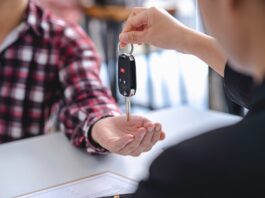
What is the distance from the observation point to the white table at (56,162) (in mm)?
1019

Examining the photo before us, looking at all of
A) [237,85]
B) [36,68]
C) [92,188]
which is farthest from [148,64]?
[237,85]

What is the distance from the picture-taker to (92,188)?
970 millimetres

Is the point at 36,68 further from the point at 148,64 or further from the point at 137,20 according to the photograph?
the point at 148,64

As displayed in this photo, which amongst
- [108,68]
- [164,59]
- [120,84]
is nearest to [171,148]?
[120,84]

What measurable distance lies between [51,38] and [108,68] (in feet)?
6.72

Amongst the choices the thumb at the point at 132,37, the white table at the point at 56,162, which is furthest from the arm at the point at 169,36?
the white table at the point at 56,162

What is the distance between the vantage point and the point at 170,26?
41.9 inches

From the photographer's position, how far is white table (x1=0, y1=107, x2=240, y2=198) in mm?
1019

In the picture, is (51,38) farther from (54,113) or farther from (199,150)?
(199,150)

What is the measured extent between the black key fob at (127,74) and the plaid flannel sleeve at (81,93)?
15 cm

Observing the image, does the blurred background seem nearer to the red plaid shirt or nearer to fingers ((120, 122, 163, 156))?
the red plaid shirt

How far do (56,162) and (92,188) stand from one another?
0.56ft

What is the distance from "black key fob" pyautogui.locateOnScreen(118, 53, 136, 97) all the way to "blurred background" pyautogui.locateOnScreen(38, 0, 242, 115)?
6.80 feet

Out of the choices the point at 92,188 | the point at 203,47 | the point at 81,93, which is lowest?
the point at 92,188
